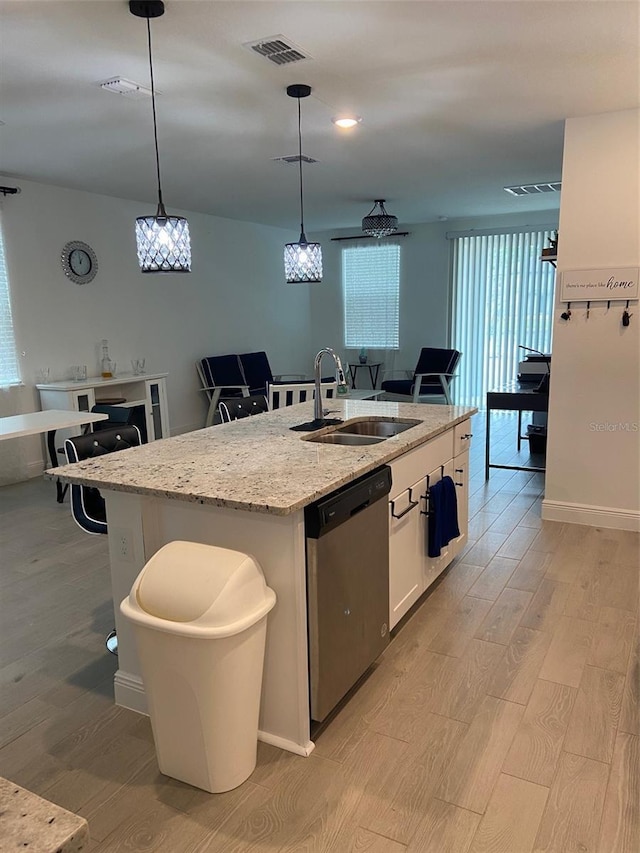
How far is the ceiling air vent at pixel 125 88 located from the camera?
2836 mm

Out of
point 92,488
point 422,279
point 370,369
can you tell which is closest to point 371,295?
point 422,279

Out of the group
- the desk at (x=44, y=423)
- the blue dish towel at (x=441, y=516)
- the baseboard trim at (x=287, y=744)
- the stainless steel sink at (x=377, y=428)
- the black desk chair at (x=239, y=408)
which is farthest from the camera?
the desk at (x=44, y=423)

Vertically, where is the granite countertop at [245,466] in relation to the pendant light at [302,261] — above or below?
below

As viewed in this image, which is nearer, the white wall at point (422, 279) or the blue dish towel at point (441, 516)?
the blue dish towel at point (441, 516)

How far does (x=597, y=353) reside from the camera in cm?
363

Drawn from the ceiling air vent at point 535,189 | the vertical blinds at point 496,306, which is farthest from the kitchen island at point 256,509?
the vertical blinds at point 496,306

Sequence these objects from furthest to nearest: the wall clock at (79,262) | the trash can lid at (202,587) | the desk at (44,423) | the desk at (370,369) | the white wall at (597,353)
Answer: the desk at (370,369)
the wall clock at (79,262)
the desk at (44,423)
the white wall at (597,353)
the trash can lid at (202,587)

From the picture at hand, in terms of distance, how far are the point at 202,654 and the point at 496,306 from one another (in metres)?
7.01

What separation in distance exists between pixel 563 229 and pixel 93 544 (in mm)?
3373

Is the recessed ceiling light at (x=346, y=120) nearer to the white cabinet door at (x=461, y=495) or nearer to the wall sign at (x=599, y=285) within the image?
the wall sign at (x=599, y=285)

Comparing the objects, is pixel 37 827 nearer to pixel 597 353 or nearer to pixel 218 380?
pixel 597 353

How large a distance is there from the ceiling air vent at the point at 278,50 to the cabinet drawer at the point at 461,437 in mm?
1808

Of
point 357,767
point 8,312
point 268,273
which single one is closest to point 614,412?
point 357,767

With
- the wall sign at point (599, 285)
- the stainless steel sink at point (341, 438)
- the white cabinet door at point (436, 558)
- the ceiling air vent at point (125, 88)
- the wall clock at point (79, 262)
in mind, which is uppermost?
the ceiling air vent at point (125, 88)
